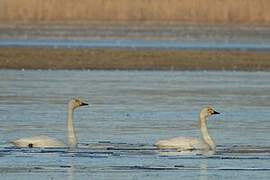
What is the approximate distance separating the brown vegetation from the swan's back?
31.7 metres

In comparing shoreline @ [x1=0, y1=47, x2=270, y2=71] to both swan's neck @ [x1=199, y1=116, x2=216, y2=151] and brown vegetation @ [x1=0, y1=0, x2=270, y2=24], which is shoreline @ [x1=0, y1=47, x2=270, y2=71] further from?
brown vegetation @ [x1=0, y1=0, x2=270, y2=24]

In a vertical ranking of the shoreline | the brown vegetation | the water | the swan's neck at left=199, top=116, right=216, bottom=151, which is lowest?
the swan's neck at left=199, top=116, right=216, bottom=151

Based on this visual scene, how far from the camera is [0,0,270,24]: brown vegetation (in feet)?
158

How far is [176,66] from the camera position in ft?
98.1

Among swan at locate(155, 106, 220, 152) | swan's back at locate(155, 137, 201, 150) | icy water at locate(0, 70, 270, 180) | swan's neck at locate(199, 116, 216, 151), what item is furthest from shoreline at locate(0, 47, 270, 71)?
swan's back at locate(155, 137, 201, 150)

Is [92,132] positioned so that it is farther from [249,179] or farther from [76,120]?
[249,179]

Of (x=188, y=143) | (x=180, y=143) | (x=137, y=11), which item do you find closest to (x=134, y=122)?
(x=188, y=143)

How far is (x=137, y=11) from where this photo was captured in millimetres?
49906

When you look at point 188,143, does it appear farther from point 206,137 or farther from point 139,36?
point 139,36

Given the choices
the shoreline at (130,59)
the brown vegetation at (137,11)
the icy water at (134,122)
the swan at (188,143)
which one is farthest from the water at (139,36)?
the swan at (188,143)

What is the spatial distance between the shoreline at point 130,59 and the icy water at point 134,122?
1.34m

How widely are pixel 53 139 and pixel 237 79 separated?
11624mm

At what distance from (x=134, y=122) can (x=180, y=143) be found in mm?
2879

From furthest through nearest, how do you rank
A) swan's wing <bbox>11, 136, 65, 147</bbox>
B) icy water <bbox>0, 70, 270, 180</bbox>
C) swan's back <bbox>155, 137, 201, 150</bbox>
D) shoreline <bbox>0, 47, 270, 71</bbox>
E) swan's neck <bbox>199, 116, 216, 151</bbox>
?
shoreline <bbox>0, 47, 270, 71</bbox>, swan's neck <bbox>199, 116, 216, 151</bbox>, swan's back <bbox>155, 137, 201, 150</bbox>, swan's wing <bbox>11, 136, 65, 147</bbox>, icy water <bbox>0, 70, 270, 180</bbox>
